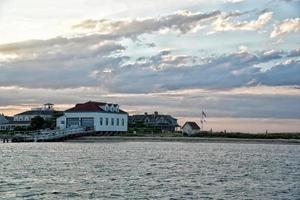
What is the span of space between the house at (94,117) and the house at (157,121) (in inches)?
998

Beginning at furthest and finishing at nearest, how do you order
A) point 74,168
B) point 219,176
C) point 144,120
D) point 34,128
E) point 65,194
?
point 144,120, point 34,128, point 74,168, point 219,176, point 65,194

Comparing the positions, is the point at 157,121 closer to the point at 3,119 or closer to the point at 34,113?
the point at 34,113

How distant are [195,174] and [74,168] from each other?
31.6 feet

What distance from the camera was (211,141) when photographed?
108 meters

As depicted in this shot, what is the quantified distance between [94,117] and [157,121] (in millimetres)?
38538

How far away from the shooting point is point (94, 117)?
4368 inches

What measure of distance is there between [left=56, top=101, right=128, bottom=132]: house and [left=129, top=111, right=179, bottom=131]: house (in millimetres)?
25339

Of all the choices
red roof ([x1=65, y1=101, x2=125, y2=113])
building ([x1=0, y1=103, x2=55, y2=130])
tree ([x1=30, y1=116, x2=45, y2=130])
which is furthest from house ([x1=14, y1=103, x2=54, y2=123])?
red roof ([x1=65, y1=101, x2=125, y2=113])

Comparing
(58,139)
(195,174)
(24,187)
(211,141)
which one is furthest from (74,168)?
(211,141)

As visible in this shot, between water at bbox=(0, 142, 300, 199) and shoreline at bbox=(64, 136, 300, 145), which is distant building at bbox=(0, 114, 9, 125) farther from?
water at bbox=(0, 142, 300, 199)

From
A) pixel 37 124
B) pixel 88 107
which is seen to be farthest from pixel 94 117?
pixel 37 124

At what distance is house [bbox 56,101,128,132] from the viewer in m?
111

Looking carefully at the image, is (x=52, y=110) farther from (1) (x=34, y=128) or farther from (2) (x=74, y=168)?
(2) (x=74, y=168)

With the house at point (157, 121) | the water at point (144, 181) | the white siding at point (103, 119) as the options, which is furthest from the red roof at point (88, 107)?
the water at point (144, 181)
